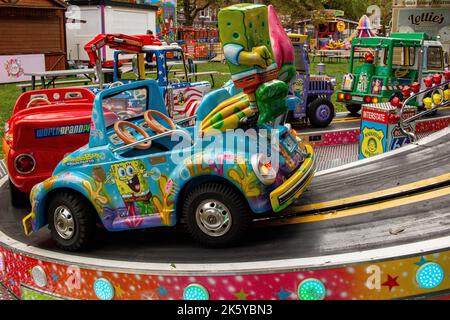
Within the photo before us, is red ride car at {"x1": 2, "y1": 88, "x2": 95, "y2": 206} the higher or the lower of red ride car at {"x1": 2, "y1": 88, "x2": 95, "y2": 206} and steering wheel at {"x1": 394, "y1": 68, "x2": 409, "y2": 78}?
the lower

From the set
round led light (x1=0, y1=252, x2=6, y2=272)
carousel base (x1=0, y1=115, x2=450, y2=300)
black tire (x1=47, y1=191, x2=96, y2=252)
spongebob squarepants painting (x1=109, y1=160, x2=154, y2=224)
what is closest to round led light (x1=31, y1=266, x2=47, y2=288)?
carousel base (x1=0, y1=115, x2=450, y2=300)

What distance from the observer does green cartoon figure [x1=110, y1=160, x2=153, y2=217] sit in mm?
4938

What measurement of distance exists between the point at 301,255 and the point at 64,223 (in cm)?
228

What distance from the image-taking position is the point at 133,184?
4973 millimetres

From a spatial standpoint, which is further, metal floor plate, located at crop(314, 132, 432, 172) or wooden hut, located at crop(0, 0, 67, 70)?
wooden hut, located at crop(0, 0, 67, 70)

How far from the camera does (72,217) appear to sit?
5.13 meters

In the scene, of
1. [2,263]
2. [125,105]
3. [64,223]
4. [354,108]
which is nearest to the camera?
[64,223]

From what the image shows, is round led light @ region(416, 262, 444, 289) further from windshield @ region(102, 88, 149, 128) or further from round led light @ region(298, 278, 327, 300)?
windshield @ region(102, 88, 149, 128)

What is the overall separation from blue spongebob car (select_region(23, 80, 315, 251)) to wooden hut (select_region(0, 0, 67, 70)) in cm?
2035

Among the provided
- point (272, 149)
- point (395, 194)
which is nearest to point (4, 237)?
point (272, 149)

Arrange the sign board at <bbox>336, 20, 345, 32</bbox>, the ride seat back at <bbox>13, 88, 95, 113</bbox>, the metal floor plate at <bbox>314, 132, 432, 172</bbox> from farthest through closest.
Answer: the sign board at <bbox>336, 20, 345, 32</bbox> < the metal floor plate at <bbox>314, 132, 432, 172</bbox> < the ride seat back at <bbox>13, 88, 95, 113</bbox>

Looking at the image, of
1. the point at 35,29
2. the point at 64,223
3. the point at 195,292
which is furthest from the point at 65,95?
the point at 35,29

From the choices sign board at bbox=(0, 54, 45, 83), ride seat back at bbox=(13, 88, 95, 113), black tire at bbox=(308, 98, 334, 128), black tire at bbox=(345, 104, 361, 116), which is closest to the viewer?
ride seat back at bbox=(13, 88, 95, 113)

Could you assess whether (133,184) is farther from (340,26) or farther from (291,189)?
(340,26)
